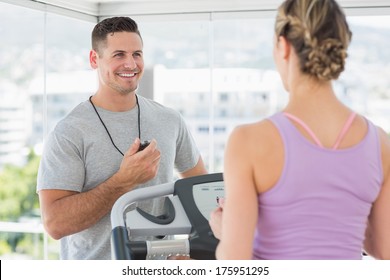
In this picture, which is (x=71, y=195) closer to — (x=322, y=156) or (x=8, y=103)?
(x=322, y=156)

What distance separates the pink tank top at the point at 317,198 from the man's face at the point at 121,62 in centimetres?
113

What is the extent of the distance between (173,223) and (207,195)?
5.5 inches

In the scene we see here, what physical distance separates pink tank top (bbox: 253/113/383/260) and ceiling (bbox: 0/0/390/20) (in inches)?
136

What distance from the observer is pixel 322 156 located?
125cm

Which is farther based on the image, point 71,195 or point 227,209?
point 71,195

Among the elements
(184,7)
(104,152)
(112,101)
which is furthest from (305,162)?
(184,7)

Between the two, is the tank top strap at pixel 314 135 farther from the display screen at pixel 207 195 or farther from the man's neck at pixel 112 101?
the man's neck at pixel 112 101

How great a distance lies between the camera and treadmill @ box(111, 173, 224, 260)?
1701 millimetres

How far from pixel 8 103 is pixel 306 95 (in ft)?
13.4

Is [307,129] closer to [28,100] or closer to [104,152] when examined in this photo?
[104,152]

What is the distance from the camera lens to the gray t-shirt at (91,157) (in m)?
2.18

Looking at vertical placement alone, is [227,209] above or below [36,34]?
below
